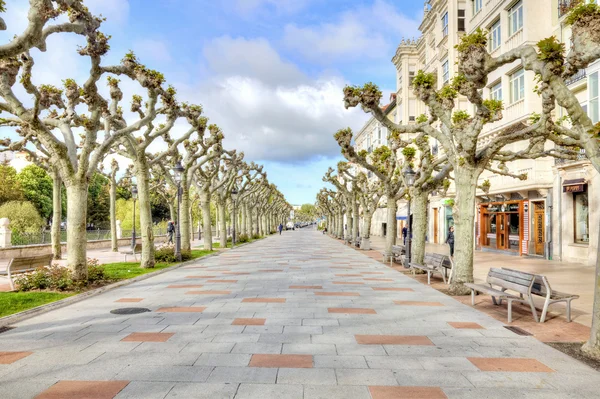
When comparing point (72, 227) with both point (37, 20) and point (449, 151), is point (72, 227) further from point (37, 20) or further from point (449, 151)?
point (449, 151)

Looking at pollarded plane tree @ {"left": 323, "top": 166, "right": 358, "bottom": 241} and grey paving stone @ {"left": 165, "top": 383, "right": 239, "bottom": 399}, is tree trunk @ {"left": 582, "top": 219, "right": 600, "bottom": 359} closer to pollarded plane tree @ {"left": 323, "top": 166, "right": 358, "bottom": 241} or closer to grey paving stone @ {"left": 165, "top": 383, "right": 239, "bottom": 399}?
grey paving stone @ {"left": 165, "top": 383, "right": 239, "bottom": 399}

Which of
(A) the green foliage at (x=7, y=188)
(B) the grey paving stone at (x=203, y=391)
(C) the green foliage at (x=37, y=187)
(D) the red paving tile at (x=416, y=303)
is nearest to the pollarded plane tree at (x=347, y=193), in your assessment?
(D) the red paving tile at (x=416, y=303)

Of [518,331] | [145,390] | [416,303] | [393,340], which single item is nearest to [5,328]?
[145,390]

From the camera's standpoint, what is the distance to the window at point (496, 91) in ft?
76.5

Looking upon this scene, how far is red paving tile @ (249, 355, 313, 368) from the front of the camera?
520 centimetres

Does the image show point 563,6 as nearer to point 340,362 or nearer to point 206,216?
point 206,216

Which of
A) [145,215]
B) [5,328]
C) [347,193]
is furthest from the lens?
[347,193]

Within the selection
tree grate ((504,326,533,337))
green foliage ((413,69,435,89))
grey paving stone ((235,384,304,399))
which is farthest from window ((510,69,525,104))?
grey paving stone ((235,384,304,399))

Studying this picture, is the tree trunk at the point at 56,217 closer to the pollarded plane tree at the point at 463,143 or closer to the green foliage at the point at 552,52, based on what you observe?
the pollarded plane tree at the point at 463,143

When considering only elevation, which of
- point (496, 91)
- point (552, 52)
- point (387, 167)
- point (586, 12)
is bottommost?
point (387, 167)

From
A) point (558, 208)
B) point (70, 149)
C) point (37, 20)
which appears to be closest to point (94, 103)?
point (70, 149)

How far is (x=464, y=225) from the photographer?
10.4 metres

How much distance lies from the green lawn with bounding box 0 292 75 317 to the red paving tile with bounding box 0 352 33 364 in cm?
256

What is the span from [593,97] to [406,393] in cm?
1773
